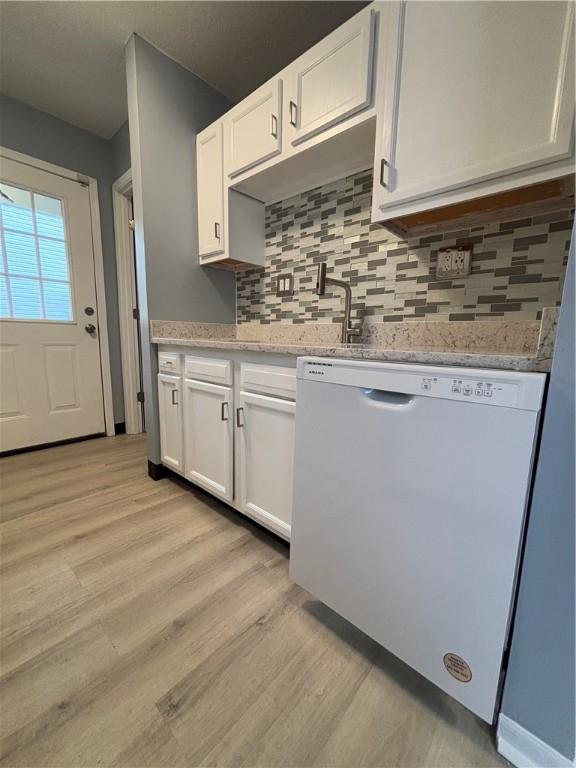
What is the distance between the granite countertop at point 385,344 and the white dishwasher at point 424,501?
0.24ft

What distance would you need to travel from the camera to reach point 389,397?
0.79m

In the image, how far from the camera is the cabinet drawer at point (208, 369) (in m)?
1.37

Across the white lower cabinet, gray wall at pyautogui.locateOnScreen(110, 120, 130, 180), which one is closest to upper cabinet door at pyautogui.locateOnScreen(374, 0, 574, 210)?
the white lower cabinet

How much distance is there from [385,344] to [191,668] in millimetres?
1351

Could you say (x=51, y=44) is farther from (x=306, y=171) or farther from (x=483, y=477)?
(x=483, y=477)

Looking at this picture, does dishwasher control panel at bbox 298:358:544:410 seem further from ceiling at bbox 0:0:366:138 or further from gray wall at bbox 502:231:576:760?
ceiling at bbox 0:0:366:138

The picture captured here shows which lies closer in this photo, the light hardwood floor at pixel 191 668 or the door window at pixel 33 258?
the light hardwood floor at pixel 191 668

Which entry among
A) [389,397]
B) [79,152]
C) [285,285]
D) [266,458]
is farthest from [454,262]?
[79,152]

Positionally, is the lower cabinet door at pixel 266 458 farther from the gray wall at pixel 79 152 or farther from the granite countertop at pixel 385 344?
the gray wall at pixel 79 152

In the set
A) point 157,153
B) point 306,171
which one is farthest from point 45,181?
point 306,171

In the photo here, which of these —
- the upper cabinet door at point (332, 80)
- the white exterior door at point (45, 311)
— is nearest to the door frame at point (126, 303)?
the white exterior door at point (45, 311)

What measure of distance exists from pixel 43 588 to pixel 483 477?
4.79 feet

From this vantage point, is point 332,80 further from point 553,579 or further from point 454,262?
point 553,579

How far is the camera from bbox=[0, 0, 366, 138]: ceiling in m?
1.48
